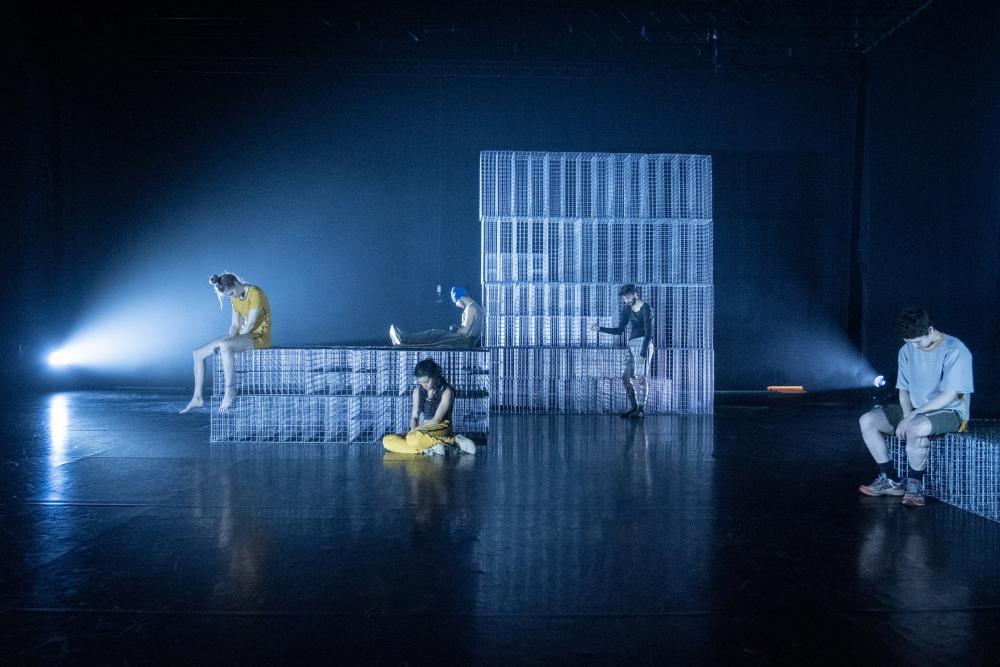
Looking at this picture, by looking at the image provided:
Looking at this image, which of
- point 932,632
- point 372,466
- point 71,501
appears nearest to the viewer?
point 932,632

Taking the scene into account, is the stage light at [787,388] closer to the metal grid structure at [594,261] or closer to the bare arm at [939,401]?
the metal grid structure at [594,261]

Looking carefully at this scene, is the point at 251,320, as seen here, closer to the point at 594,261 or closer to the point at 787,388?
the point at 594,261

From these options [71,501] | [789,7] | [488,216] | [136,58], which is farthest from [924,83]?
[136,58]

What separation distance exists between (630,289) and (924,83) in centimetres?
500

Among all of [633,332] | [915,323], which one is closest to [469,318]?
[633,332]

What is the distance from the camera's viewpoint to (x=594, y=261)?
8844mm

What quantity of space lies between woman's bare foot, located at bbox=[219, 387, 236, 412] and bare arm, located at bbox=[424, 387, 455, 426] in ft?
5.92

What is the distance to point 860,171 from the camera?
11.3 meters

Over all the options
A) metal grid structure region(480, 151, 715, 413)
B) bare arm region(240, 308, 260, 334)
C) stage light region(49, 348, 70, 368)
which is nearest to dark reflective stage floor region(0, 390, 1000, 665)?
bare arm region(240, 308, 260, 334)

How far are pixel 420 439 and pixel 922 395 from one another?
3.32 m

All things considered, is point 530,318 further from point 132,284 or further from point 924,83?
point 132,284

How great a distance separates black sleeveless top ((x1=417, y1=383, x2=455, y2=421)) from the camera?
563cm

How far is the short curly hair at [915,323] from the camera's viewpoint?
3869mm

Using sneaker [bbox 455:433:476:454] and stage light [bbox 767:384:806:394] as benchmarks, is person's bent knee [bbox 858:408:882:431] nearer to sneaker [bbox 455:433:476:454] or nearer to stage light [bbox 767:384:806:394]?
sneaker [bbox 455:433:476:454]
